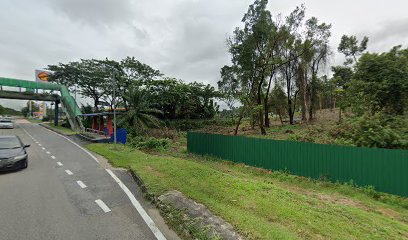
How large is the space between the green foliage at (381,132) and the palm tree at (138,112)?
1736 centimetres

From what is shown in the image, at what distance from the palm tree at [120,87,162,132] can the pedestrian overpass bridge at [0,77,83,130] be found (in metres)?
11.1

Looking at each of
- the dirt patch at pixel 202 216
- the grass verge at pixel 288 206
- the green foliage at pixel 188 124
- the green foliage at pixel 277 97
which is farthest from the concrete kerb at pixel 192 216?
the green foliage at pixel 277 97

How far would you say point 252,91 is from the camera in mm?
21328

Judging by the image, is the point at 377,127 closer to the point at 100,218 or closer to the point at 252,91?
the point at 100,218

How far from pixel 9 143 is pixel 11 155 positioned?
1.66m

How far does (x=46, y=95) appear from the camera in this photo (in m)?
33.7

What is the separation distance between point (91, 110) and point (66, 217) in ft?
114

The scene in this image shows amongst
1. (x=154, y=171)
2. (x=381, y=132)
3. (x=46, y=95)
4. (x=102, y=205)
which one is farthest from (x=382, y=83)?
(x=46, y=95)

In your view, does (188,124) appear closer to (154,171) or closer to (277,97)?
(277,97)

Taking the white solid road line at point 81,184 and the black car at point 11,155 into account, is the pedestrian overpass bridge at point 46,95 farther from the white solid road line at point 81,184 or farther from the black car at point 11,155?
the white solid road line at point 81,184

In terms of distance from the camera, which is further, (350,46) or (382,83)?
(350,46)

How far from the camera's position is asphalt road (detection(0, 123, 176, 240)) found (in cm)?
386

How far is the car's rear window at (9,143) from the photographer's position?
8961 millimetres

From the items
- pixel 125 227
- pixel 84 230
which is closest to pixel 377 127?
pixel 125 227
